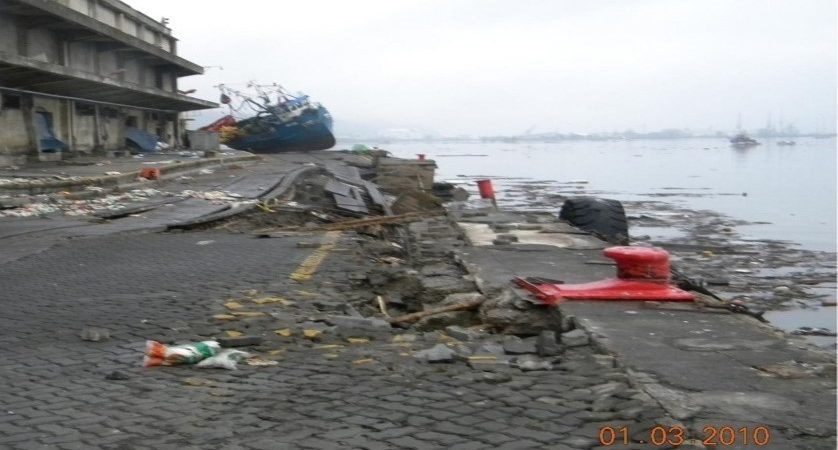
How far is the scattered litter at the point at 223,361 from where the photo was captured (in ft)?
16.1

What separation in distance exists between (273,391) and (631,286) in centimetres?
317

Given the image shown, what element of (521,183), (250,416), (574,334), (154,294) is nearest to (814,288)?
(574,334)

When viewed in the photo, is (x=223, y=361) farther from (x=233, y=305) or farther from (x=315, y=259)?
(x=315, y=259)

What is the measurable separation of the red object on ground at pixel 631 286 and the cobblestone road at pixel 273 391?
1246 mm

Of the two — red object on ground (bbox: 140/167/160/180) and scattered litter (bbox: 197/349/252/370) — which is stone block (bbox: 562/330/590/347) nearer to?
scattered litter (bbox: 197/349/252/370)

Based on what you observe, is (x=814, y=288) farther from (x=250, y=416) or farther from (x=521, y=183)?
(x=521, y=183)

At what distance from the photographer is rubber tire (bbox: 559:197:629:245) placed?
526 inches

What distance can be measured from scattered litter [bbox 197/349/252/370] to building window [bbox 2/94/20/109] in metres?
20.2

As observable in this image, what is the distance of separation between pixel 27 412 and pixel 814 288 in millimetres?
11851

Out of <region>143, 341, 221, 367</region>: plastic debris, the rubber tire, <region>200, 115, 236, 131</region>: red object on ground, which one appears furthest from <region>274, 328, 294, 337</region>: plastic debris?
<region>200, 115, 236, 131</region>: red object on ground

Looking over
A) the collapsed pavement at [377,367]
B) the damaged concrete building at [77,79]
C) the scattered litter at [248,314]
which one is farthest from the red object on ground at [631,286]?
the damaged concrete building at [77,79]

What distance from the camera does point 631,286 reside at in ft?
20.9

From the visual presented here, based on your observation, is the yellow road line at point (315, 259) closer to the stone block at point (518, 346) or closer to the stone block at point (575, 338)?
the stone block at point (518, 346)

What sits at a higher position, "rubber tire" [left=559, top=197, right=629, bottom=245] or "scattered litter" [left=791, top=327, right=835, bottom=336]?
"rubber tire" [left=559, top=197, right=629, bottom=245]
